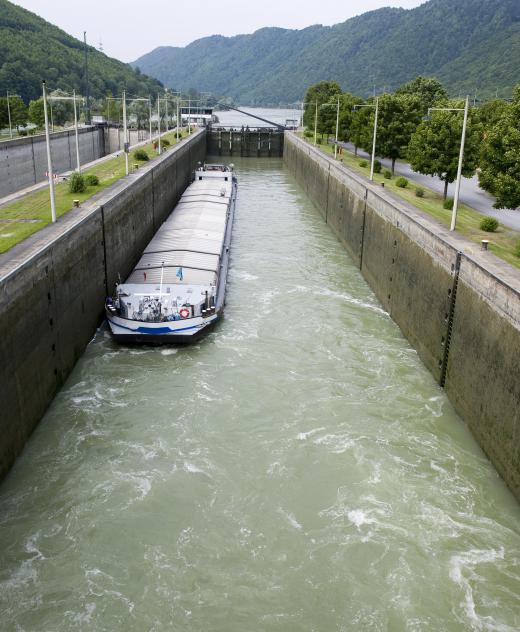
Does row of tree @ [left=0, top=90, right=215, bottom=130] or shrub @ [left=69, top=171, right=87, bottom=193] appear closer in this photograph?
shrub @ [left=69, top=171, right=87, bottom=193]

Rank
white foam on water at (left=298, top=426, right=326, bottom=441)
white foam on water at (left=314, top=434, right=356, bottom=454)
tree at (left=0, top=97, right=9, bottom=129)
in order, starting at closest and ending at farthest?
white foam on water at (left=314, top=434, right=356, bottom=454) → white foam on water at (left=298, top=426, right=326, bottom=441) → tree at (left=0, top=97, right=9, bottom=129)

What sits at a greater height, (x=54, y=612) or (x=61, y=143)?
(x=61, y=143)

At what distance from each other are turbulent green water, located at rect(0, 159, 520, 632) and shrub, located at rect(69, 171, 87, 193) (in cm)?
1367

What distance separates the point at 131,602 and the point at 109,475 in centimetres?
475

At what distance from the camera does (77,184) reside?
36938 mm

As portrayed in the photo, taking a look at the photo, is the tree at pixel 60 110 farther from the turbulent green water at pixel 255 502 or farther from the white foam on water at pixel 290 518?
the white foam on water at pixel 290 518

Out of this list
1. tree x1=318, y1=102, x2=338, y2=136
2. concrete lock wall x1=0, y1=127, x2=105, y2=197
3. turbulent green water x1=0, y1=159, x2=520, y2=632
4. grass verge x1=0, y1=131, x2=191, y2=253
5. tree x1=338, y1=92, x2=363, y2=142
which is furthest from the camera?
tree x1=318, y1=102, x2=338, y2=136

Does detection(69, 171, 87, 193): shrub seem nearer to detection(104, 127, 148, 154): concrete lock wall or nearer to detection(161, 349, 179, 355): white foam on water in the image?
detection(161, 349, 179, 355): white foam on water

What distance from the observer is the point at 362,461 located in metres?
18.6

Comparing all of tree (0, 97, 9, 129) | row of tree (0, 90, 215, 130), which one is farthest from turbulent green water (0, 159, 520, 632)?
tree (0, 97, 9, 129)

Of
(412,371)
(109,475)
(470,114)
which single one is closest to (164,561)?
(109,475)

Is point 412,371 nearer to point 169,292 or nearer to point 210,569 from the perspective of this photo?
point 169,292

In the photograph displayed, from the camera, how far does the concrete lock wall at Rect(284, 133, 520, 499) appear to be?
58.9 feet

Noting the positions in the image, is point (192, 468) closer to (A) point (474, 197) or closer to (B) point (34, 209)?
(B) point (34, 209)
